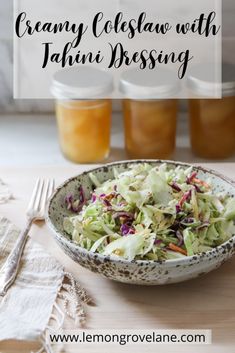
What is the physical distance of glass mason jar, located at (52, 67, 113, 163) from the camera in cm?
138

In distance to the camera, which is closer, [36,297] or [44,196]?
[36,297]

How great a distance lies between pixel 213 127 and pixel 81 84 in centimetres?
27

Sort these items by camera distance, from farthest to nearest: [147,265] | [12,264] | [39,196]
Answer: [39,196] → [12,264] → [147,265]

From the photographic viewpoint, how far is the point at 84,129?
4.61 ft

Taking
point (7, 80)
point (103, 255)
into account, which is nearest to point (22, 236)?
point (103, 255)

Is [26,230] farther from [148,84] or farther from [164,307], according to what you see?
[148,84]

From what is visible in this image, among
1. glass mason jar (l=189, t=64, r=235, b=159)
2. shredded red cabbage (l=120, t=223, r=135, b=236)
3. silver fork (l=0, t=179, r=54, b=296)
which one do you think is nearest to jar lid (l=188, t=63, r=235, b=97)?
glass mason jar (l=189, t=64, r=235, b=159)

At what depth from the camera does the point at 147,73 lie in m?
1.43

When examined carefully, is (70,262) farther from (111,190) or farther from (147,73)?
(147,73)

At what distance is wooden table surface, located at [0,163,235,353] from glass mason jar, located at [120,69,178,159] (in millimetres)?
425

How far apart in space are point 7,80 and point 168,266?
874 millimetres

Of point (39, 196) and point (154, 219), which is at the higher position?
point (154, 219)

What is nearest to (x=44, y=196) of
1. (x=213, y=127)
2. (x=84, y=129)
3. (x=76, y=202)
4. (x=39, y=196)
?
(x=39, y=196)

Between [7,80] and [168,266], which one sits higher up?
[168,266]
